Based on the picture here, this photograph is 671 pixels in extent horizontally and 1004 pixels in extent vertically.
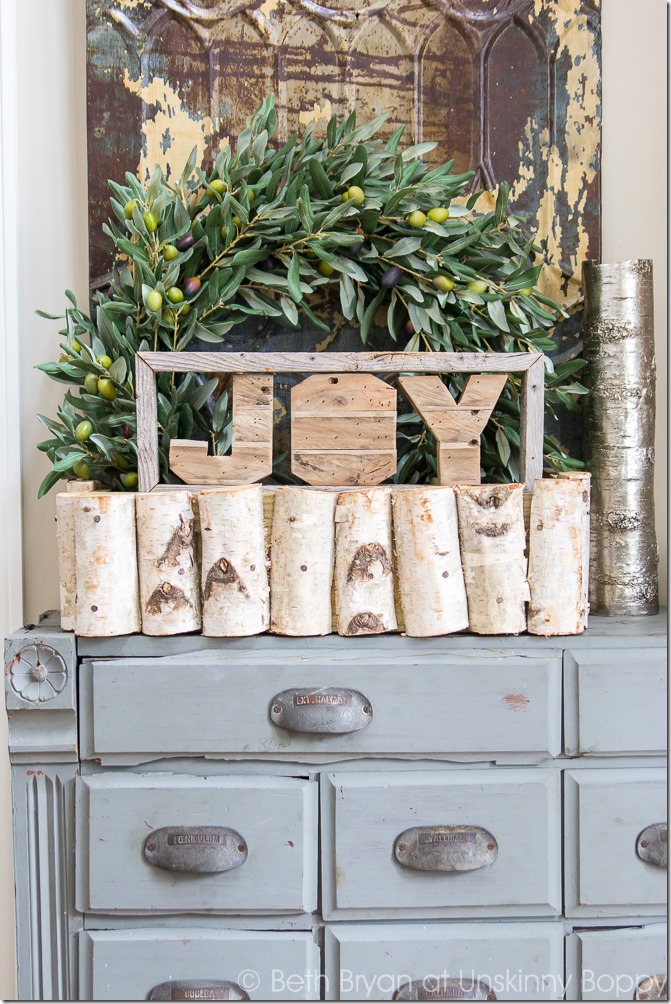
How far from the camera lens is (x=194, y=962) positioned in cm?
102

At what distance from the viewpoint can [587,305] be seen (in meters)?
1.21

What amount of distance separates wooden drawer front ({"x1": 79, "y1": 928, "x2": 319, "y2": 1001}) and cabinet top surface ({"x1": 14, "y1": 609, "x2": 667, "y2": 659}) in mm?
395

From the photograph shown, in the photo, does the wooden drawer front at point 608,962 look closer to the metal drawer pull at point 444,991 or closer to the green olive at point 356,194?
the metal drawer pull at point 444,991

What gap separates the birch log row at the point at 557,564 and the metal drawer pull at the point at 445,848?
29 centimetres

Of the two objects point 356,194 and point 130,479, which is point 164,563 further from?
point 356,194

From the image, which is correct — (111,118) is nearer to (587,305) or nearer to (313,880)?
(587,305)

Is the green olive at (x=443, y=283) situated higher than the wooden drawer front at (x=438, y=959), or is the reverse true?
the green olive at (x=443, y=283)

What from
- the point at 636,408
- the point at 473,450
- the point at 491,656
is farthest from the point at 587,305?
Answer: the point at 491,656

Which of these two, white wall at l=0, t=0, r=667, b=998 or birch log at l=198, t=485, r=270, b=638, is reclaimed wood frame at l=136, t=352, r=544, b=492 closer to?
birch log at l=198, t=485, r=270, b=638

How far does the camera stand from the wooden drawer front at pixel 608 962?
1035 mm

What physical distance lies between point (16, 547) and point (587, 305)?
1060mm

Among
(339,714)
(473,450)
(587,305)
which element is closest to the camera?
(339,714)

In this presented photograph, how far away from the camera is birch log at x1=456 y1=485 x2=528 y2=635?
102cm

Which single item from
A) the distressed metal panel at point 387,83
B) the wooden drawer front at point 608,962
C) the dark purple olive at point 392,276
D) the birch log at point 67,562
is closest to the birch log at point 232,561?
the birch log at point 67,562
